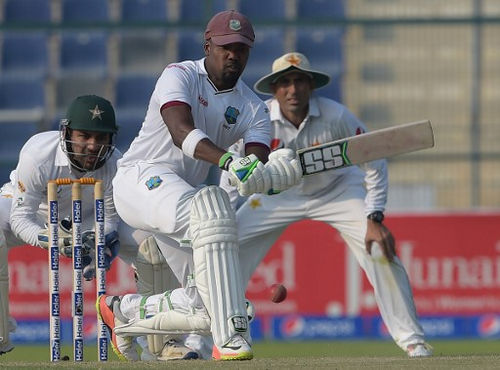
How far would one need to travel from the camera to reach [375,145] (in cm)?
580

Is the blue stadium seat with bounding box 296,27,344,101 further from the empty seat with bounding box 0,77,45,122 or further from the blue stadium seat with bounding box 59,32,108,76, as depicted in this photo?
the empty seat with bounding box 0,77,45,122

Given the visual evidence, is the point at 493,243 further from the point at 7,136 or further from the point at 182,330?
the point at 182,330

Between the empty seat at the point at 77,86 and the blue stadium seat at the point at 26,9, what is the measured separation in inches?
26.8

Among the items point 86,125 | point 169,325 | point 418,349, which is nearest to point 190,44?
point 418,349

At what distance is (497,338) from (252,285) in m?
2.22

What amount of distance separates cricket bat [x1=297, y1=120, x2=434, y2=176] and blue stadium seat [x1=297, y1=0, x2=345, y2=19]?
6.95 m

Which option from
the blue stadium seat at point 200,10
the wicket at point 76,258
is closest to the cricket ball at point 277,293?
the wicket at point 76,258

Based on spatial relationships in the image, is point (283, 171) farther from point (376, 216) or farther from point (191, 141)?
point (376, 216)

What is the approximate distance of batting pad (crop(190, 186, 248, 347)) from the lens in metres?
5.61

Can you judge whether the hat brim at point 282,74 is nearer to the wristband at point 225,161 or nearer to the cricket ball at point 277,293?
the cricket ball at point 277,293

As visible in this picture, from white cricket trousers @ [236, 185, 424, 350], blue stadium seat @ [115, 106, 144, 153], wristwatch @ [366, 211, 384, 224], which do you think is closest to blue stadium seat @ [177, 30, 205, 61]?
blue stadium seat @ [115, 106, 144, 153]

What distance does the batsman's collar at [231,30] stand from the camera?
6.04 meters

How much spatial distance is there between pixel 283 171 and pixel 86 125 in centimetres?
164

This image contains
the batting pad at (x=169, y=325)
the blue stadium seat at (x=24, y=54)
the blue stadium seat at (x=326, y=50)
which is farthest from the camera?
the blue stadium seat at (x=24, y=54)
